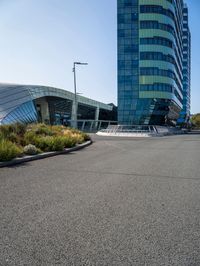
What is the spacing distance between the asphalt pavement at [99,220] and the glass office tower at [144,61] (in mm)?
62755

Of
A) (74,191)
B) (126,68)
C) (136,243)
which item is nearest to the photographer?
(136,243)

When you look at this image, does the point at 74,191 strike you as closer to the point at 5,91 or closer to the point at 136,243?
the point at 136,243

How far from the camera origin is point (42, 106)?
3078 inches

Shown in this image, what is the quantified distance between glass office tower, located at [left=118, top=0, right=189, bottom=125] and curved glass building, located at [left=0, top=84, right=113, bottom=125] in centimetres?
1759

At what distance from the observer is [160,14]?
71.2 m

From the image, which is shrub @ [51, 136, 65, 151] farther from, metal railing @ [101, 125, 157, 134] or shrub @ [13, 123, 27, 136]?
metal railing @ [101, 125, 157, 134]

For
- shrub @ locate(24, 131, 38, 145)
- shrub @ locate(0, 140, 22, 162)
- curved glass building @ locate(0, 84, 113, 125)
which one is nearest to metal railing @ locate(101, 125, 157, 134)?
curved glass building @ locate(0, 84, 113, 125)

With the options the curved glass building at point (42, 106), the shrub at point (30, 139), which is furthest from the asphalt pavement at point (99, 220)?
the curved glass building at point (42, 106)

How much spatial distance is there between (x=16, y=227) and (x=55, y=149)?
36.2 ft

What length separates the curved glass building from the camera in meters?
51.9

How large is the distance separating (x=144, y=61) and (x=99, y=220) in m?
68.3

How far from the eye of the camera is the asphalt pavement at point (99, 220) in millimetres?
3447

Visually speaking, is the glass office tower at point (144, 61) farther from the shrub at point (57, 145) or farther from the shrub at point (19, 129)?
Answer: the shrub at point (57, 145)

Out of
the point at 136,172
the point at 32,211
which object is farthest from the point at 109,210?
the point at 136,172
